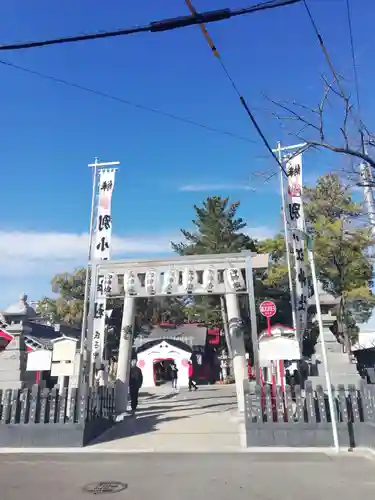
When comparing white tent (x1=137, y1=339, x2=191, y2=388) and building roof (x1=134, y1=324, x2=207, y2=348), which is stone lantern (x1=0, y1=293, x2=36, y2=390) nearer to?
white tent (x1=137, y1=339, x2=191, y2=388)

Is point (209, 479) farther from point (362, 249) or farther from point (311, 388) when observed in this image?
point (362, 249)

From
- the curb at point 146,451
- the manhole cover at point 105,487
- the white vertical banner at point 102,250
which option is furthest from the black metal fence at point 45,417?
the white vertical banner at point 102,250

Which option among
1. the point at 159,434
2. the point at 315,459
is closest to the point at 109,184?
the point at 159,434

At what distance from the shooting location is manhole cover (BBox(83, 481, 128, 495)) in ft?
18.7

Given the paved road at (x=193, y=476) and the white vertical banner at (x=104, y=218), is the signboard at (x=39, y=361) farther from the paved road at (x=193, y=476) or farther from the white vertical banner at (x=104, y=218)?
the white vertical banner at (x=104, y=218)

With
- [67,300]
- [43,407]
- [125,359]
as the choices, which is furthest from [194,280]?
[67,300]

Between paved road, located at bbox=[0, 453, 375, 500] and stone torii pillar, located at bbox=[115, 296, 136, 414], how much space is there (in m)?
5.80

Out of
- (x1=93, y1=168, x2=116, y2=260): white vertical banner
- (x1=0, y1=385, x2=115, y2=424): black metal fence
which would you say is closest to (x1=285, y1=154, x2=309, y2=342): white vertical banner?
(x1=93, y1=168, x2=116, y2=260): white vertical banner

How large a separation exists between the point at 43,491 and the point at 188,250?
3205cm

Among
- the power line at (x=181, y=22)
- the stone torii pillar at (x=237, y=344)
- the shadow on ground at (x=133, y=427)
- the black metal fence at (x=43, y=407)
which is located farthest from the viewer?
the stone torii pillar at (x=237, y=344)

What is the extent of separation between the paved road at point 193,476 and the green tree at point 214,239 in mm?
27318

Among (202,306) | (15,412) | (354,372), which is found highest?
(202,306)

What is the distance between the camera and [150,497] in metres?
5.41

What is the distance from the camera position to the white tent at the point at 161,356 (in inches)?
1265
